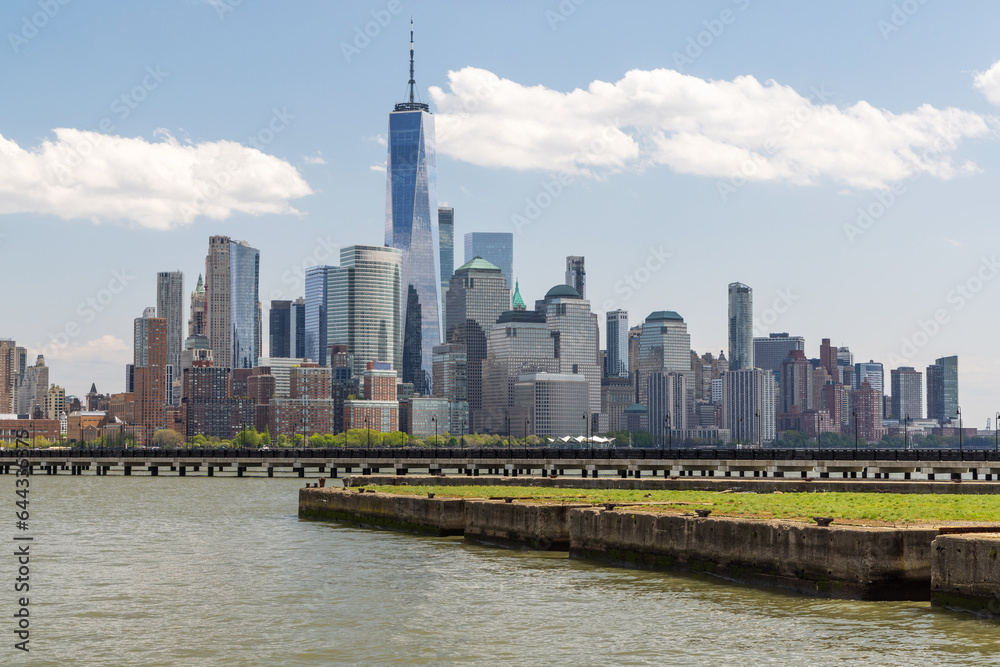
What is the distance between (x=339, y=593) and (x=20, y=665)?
1052 centimetres

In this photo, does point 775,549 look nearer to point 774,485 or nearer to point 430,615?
point 430,615

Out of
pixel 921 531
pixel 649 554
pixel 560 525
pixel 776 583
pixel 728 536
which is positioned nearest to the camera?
pixel 921 531

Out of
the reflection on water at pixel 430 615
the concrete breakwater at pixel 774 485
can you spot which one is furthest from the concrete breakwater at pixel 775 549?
the concrete breakwater at pixel 774 485

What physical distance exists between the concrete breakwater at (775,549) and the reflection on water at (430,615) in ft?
1.74

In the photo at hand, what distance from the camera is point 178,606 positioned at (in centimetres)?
3186

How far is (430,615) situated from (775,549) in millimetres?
9082

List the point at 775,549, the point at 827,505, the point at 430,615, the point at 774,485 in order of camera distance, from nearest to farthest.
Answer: the point at 430,615
the point at 775,549
the point at 827,505
the point at 774,485

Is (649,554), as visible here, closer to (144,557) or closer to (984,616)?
(984,616)

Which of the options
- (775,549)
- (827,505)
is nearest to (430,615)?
(775,549)

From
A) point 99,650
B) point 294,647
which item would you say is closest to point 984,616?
point 294,647

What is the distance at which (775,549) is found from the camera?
31125mm

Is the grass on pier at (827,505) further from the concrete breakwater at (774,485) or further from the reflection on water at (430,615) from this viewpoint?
the concrete breakwater at (774,485)

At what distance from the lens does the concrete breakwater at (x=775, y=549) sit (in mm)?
26719

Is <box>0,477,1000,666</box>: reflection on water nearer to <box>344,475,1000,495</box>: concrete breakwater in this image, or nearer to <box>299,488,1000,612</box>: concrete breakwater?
<box>299,488,1000,612</box>: concrete breakwater
